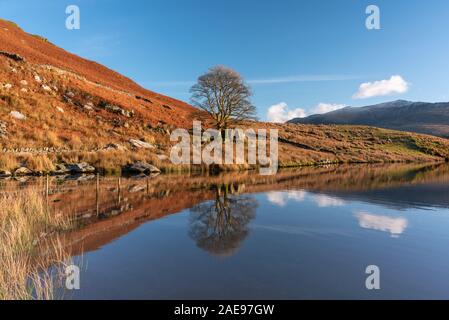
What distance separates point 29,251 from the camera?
24.3 ft

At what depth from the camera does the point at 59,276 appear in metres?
6.07

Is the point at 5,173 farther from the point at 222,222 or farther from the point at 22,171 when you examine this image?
the point at 222,222

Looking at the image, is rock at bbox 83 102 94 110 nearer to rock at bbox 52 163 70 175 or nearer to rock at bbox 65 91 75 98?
rock at bbox 65 91 75 98

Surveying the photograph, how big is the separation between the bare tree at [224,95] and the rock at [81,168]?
16789 mm

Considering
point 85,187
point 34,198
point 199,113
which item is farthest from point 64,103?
point 34,198

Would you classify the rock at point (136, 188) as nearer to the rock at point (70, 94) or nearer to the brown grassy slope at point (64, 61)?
the rock at point (70, 94)

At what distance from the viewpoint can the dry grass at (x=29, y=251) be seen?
17.4 feet

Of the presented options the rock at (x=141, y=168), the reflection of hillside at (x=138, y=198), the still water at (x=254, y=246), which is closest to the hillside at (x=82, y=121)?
the rock at (x=141, y=168)

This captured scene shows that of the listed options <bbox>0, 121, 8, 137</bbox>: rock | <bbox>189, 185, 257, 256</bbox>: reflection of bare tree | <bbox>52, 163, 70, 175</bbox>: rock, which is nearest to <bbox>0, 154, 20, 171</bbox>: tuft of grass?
<bbox>52, 163, 70, 175</bbox>: rock

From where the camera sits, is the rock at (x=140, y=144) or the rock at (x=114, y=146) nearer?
the rock at (x=114, y=146)

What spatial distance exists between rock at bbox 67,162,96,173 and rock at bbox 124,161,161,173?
2723 mm

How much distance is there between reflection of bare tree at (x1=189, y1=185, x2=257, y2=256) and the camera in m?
8.48

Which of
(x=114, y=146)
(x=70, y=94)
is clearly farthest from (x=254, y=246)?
(x=70, y=94)
